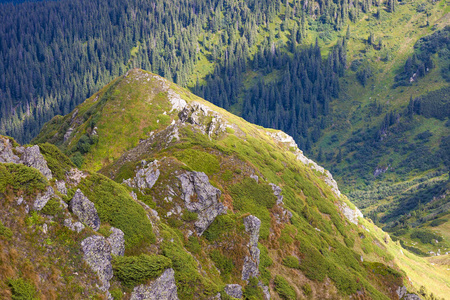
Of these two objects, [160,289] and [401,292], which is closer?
[160,289]

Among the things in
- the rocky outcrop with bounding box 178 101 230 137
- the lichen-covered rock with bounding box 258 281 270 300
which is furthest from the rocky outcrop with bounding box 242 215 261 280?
the rocky outcrop with bounding box 178 101 230 137

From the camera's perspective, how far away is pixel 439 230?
568ft

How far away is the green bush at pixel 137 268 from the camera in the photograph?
29.9m

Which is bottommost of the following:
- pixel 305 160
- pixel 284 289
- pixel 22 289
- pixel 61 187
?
pixel 305 160

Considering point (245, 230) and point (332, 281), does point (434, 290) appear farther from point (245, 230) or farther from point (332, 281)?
point (245, 230)

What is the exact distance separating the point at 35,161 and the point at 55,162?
2.15m

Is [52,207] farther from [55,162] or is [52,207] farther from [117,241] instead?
[55,162]

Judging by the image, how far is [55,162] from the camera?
115 feet

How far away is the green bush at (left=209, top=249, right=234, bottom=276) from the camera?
42.1 metres

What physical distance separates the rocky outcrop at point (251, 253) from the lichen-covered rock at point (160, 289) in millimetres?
12711

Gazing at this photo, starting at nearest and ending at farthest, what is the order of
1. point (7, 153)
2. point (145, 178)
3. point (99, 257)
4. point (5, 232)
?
point (5, 232) → point (99, 257) → point (7, 153) → point (145, 178)

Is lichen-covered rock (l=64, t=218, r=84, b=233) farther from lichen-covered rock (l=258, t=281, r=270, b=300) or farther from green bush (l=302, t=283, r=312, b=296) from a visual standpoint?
green bush (l=302, t=283, r=312, b=296)

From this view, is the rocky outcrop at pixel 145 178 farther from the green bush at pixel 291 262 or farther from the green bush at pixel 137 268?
the green bush at pixel 291 262

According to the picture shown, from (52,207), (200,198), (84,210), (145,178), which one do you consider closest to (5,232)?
(52,207)
